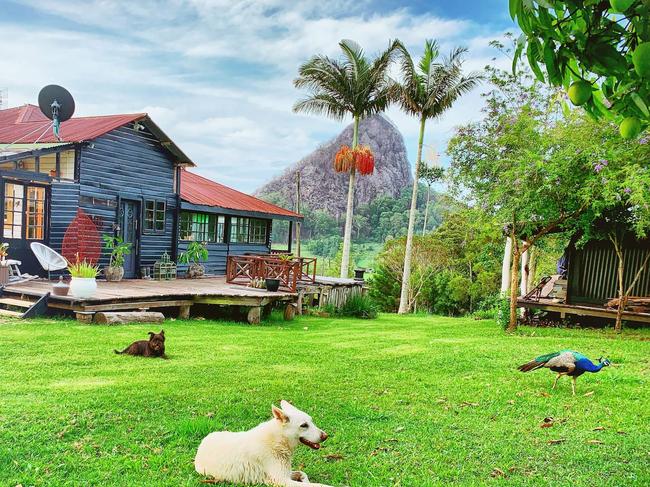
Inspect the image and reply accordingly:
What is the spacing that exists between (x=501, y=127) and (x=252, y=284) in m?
11.5

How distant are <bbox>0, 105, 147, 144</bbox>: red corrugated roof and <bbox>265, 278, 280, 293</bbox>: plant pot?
6.04 meters

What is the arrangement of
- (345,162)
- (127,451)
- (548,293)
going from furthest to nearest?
(345,162)
(548,293)
(127,451)

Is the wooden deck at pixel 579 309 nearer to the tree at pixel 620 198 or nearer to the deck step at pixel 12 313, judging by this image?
the tree at pixel 620 198

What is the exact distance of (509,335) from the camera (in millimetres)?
13102

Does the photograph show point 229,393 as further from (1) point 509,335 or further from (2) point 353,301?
(2) point 353,301

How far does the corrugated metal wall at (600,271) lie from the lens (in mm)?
14898

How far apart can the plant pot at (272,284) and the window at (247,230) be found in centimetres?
702

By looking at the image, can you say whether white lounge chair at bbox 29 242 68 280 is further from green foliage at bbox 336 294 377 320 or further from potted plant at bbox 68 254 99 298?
green foliage at bbox 336 294 377 320

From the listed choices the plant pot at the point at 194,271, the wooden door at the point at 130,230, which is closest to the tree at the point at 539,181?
the plant pot at the point at 194,271

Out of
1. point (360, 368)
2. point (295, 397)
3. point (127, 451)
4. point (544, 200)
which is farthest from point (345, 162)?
point (127, 451)

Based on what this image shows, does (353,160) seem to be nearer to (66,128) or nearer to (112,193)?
(112,193)

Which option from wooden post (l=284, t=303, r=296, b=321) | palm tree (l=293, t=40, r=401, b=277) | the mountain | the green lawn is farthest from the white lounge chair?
the mountain

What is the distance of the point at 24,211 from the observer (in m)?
13.8

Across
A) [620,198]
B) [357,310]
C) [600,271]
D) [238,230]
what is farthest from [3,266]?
[600,271]
